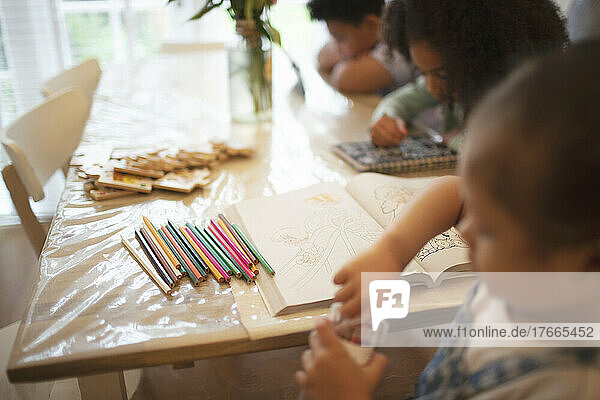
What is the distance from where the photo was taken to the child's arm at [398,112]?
3.80 feet

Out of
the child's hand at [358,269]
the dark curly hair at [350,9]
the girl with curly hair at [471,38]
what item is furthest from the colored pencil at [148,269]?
the dark curly hair at [350,9]

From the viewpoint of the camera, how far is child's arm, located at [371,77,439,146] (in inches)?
45.6

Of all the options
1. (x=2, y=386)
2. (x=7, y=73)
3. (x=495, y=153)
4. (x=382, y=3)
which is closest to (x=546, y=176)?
(x=495, y=153)

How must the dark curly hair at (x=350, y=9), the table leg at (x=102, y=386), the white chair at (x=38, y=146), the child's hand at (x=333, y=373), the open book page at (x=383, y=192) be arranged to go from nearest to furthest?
the child's hand at (x=333, y=373) < the table leg at (x=102, y=386) < the open book page at (x=383, y=192) < the white chair at (x=38, y=146) < the dark curly hair at (x=350, y=9)

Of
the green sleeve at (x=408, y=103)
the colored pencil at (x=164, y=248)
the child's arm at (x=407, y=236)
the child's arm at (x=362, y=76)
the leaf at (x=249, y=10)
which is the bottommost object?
the colored pencil at (x=164, y=248)

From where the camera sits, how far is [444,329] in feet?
2.07

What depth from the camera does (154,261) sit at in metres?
0.71

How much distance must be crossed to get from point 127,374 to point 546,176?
0.79m

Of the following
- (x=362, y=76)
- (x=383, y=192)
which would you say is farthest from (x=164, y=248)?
(x=362, y=76)

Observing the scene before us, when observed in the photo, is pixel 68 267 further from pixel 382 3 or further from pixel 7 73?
pixel 7 73

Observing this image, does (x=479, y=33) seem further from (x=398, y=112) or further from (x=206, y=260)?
(x=206, y=260)

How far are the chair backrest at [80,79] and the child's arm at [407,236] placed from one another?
4.11 ft

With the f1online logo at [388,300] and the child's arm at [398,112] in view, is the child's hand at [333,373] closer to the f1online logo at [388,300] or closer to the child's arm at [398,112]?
the f1online logo at [388,300]

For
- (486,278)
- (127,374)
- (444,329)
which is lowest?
(127,374)
